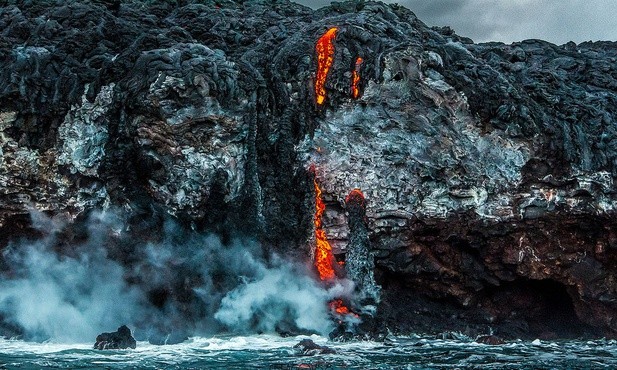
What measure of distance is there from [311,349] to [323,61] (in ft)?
36.7

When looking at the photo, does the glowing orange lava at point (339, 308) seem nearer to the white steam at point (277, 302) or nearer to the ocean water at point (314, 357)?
the white steam at point (277, 302)

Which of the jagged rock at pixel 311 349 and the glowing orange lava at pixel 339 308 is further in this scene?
the glowing orange lava at pixel 339 308

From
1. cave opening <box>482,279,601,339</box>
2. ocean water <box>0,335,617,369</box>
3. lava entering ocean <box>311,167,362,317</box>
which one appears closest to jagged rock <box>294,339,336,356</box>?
ocean water <box>0,335,617,369</box>

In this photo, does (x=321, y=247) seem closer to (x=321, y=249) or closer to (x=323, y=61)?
(x=321, y=249)

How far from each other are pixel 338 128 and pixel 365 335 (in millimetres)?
7429

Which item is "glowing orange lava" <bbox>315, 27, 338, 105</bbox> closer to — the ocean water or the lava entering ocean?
the lava entering ocean

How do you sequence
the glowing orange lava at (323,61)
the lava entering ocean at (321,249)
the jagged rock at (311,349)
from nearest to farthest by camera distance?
1. the jagged rock at (311,349)
2. the lava entering ocean at (321,249)
3. the glowing orange lava at (323,61)

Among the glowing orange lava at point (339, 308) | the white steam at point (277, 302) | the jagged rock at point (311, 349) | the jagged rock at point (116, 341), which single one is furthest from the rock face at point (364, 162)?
the jagged rock at point (311, 349)

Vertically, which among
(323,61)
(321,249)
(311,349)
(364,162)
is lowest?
(311,349)

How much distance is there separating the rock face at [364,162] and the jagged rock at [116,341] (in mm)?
3850

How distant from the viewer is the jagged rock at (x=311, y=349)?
21328mm

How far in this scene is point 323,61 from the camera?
27797 mm

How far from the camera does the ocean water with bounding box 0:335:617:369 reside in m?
19.8

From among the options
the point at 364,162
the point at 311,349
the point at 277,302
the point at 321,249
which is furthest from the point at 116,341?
the point at 364,162
